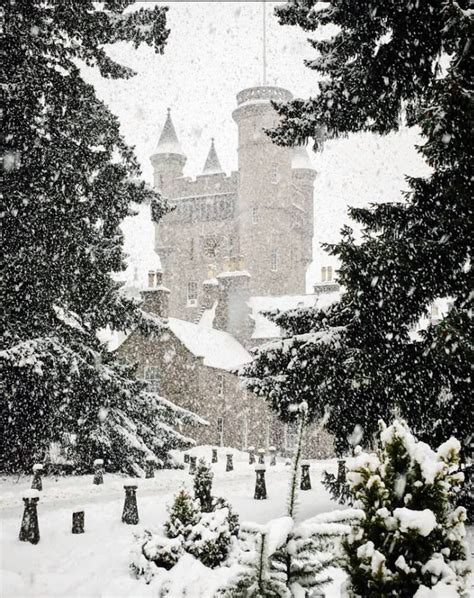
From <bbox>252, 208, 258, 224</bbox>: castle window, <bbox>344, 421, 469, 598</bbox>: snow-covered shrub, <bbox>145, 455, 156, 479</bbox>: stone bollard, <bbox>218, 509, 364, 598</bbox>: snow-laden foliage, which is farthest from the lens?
A: <bbox>252, 208, 258, 224</bbox>: castle window

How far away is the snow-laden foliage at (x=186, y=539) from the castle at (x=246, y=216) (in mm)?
Answer: 40861

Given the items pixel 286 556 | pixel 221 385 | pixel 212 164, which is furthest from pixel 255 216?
pixel 286 556

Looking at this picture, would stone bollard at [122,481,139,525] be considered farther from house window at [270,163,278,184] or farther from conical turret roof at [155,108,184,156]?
conical turret roof at [155,108,184,156]

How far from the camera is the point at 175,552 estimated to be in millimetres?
7758

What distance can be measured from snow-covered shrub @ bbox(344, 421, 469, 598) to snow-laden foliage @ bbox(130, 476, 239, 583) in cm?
379

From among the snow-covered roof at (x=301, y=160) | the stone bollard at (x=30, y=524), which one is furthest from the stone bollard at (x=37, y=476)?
the snow-covered roof at (x=301, y=160)

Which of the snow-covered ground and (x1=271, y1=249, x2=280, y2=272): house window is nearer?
the snow-covered ground

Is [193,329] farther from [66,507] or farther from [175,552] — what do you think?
[175,552]

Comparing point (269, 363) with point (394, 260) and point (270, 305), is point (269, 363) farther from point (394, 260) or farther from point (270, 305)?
point (270, 305)

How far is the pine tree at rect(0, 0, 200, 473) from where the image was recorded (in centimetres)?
1309

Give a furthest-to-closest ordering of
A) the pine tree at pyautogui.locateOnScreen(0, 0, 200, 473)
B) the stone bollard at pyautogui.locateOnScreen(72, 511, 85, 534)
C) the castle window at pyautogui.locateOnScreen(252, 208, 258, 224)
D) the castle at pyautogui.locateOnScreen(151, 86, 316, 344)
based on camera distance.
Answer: the castle window at pyautogui.locateOnScreen(252, 208, 258, 224) < the castle at pyautogui.locateOnScreen(151, 86, 316, 344) < the pine tree at pyautogui.locateOnScreen(0, 0, 200, 473) < the stone bollard at pyautogui.locateOnScreen(72, 511, 85, 534)

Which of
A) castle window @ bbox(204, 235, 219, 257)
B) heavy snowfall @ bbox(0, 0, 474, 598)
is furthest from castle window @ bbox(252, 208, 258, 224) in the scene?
heavy snowfall @ bbox(0, 0, 474, 598)

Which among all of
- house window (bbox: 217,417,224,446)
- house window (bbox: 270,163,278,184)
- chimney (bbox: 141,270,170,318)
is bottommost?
house window (bbox: 217,417,224,446)

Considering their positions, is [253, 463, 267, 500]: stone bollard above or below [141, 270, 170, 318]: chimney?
below
